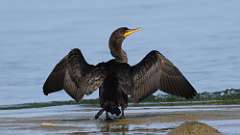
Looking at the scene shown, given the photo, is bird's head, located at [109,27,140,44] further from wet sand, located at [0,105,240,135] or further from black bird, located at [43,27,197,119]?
wet sand, located at [0,105,240,135]

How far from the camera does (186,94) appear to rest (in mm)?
15203

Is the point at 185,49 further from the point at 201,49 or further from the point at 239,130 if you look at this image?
the point at 239,130

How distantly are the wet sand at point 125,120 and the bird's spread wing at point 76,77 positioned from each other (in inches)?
17.1

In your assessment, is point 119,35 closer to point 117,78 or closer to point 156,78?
point 156,78

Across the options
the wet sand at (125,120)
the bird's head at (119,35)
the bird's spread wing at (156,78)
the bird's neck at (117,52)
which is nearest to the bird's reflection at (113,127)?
the wet sand at (125,120)

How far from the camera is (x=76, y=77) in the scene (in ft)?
49.7

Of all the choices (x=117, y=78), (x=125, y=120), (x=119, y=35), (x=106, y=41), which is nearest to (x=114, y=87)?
(x=117, y=78)

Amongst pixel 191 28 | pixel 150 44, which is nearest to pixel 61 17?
pixel 191 28

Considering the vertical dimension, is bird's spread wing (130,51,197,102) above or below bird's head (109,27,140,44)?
below

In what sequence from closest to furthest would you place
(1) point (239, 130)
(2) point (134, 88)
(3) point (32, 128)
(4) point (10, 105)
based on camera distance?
(1) point (239, 130)
(3) point (32, 128)
(2) point (134, 88)
(4) point (10, 105)

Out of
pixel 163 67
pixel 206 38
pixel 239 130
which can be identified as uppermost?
pixel 206 38

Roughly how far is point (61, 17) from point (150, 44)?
23.3 feet

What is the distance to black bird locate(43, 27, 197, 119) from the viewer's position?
14523mm

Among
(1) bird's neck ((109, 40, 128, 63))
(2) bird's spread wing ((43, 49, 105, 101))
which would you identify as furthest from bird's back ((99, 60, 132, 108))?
(1) bird's neck ((109, 40, 128, 63))
